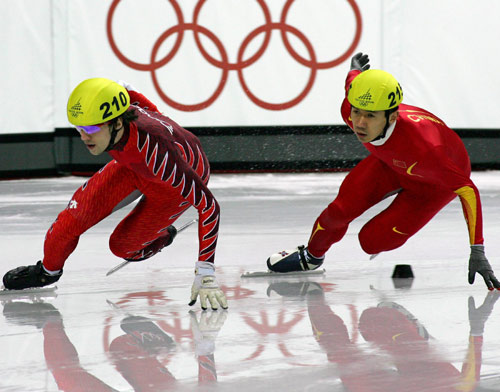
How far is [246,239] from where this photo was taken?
5.50m

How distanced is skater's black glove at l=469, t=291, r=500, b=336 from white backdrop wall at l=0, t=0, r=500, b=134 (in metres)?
5.24

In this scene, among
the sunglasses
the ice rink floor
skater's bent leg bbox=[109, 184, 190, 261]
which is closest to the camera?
the ice rink floor

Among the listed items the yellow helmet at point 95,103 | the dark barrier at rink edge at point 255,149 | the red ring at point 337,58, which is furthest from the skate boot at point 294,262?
the red ring at point 337,58

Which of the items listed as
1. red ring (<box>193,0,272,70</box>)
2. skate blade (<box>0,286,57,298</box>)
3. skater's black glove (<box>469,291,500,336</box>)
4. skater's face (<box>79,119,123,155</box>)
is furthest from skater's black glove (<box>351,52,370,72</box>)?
red ring (<box>193,0,272,70</box>)

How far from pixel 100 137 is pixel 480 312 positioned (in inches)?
65.0

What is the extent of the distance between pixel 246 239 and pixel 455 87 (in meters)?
4.34

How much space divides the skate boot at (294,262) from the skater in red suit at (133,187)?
0.54m

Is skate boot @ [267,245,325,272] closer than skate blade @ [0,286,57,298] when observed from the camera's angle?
No

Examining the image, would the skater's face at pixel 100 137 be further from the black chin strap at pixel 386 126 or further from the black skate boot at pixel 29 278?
the black chin strap at pixel 386 126

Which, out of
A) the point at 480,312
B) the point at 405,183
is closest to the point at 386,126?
the point at 405,183

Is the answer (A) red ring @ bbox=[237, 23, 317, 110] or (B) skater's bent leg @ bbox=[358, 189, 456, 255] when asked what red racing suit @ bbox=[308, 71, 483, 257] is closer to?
(B) skater's bent leg @ bbox=[358, 189, 456, 255]

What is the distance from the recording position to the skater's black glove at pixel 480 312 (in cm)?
340

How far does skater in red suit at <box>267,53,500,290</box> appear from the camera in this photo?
3.83 m

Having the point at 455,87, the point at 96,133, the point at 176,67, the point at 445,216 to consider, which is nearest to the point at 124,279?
the point at 96,133
